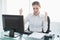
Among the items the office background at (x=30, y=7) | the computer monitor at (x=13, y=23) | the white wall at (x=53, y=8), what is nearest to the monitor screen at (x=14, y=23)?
the computer monitor at (x=13, y=23)

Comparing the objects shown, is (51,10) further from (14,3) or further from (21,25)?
(21,25)

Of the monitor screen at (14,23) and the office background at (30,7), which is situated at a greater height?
the office background at (30,7)

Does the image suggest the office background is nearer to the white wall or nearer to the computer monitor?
the white wall

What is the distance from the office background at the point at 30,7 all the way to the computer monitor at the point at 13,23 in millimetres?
1617

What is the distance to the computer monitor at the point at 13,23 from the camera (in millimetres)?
1966

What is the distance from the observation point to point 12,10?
→ 13.1 ft

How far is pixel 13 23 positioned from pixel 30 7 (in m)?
1.89

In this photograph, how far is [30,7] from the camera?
3.84 meters

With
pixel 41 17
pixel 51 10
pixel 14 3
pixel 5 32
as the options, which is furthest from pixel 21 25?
pixel 14 3

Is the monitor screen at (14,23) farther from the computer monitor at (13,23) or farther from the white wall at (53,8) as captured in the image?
the white wall at (53,8)

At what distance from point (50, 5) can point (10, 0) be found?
4.56 ft

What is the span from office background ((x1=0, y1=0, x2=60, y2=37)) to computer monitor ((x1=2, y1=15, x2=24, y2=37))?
1617 millimetres

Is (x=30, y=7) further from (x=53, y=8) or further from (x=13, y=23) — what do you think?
(x=13, y=23)

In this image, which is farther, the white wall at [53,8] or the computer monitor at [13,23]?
the white wall at [53,8]
